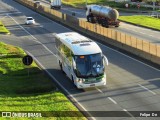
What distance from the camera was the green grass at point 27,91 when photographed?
22.2 metres

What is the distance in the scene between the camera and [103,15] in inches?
2421

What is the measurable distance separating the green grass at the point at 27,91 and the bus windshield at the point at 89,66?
218cm

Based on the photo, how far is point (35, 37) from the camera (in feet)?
172

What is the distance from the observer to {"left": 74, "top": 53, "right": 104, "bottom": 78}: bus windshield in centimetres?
2656

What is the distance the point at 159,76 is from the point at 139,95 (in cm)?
520

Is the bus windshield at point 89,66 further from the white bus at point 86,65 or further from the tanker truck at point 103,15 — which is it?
the tanker truck at point 103,15

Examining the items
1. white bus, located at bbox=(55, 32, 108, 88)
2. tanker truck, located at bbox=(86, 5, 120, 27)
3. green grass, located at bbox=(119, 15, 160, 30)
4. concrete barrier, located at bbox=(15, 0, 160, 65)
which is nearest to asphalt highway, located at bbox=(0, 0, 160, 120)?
white bus, located at bbox=(55, 32, 108, 88)

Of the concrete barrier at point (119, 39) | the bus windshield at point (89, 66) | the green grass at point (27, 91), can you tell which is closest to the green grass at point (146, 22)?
the concrete barrier at point (119, 39)

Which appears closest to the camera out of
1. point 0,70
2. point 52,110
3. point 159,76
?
point 52,110

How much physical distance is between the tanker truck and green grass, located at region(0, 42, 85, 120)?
26.7 m

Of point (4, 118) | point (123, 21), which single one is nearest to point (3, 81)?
point (4, 118)

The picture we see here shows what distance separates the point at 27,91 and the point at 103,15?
122ft

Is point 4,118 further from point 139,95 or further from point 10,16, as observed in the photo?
point 10,16

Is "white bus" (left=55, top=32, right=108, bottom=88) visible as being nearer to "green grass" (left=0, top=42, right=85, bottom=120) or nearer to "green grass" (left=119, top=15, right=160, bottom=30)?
"green grass" (left=0, top=42, right=85, bottom=120)
